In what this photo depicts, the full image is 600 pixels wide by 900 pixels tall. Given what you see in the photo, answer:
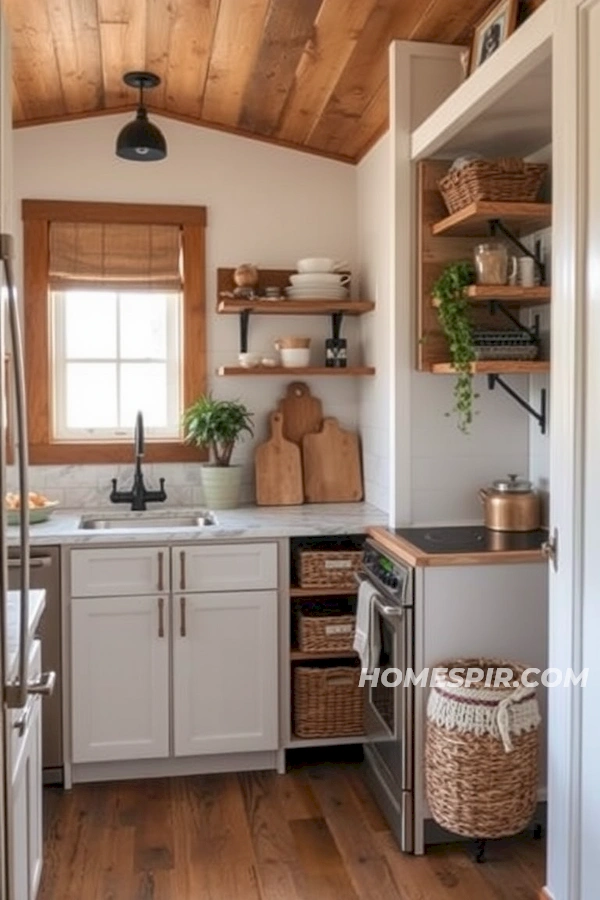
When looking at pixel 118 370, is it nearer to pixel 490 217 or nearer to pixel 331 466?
pixel 331 466

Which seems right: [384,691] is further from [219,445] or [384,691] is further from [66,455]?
[66,455]

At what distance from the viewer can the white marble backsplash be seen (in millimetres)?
3748

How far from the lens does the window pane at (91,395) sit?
3805 millimetres

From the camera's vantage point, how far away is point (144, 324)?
384 centimetres

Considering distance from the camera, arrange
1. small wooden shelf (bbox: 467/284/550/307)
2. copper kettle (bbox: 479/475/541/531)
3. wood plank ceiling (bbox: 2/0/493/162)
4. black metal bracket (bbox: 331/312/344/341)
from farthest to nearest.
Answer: black metal bracket (bbox: 331/312/344/341) → copper kettle (bbox: 479/475/541/531) → small wooden shelf (bbox: 467/284/550/307) → wood plank ceiling (bbox: 2/0/493/162)

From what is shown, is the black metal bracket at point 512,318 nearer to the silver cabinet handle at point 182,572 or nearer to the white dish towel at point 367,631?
the white dish towel at point 367,631

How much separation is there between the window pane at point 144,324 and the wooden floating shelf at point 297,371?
347 millimetres

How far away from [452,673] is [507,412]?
1075mm

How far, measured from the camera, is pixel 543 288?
2818mm

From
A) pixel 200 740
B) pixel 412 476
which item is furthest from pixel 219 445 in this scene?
pixel 200 740

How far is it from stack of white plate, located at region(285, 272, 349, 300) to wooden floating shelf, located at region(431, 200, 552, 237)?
0.73 m

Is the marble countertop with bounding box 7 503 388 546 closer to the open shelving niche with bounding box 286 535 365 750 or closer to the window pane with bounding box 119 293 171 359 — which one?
the open shelving niche with bounding box 286 535 365 750

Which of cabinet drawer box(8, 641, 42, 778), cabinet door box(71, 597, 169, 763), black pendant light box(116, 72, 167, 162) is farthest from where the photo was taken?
black pendant light box(116, 72, 167, 162)

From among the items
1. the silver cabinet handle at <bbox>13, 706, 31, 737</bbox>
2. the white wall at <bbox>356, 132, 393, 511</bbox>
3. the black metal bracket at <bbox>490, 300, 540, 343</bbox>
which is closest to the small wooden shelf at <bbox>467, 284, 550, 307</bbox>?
the black metal bracket at <bbox>490, 300, 540, 343</bbox>
